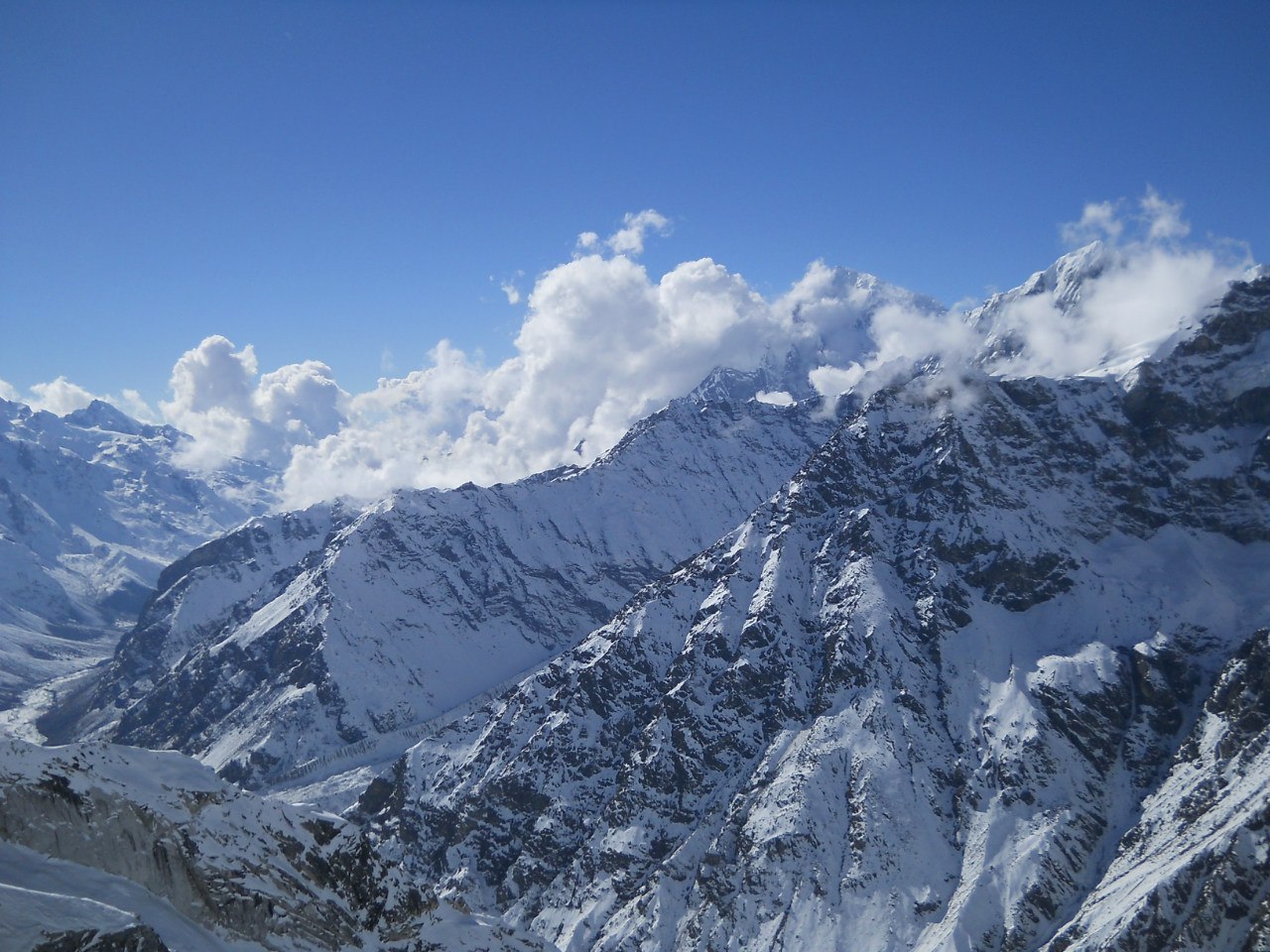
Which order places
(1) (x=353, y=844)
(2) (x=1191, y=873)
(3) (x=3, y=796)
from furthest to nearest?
1. (2) (x=1191, y=873)
2. (1) (x=353, y=844)
3. (3) (x=3, y=796)

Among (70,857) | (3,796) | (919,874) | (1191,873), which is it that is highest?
(3,796)

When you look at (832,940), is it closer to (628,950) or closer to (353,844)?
(628,950)

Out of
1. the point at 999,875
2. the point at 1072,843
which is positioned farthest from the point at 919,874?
the point at 1072,843

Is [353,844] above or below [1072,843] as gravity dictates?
above

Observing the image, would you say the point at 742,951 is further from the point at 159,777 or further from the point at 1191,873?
the point at 159,777

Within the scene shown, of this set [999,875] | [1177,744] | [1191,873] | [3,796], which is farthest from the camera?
[1177,744]

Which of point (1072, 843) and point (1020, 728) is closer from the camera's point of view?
point (1072, 843)

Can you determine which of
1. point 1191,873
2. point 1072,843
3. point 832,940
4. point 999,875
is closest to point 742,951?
point 832,940
